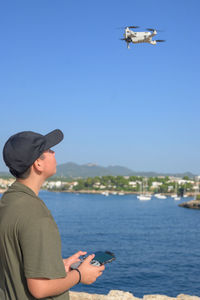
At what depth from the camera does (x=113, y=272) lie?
23.9 metres

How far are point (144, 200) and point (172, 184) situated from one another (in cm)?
3468

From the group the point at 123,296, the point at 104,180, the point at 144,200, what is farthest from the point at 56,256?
the point at 104,180

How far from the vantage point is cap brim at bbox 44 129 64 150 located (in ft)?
5.82

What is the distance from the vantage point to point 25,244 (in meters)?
1.56

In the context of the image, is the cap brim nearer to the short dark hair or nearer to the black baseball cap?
the black baseball cap

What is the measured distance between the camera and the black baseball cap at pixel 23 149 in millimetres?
1724

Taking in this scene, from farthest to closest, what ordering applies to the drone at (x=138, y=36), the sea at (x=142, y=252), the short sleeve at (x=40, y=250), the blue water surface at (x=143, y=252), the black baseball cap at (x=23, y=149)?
the blue water surface at (x=143, y=252) → the sea at (x=142, y=252) → the drone at (x=138, y=36) → the black baseball cap at (x=23, y=149) → the short sleeve at (x=40, y=250)

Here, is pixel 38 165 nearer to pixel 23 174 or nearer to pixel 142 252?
pixel 23 174

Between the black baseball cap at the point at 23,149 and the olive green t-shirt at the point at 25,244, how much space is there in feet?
0.34

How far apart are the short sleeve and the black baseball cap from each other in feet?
0.99

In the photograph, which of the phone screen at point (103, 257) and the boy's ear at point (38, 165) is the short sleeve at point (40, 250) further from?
the phone screen at point (103, 257)

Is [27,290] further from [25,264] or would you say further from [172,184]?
[172,184]

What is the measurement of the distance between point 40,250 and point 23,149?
45cm

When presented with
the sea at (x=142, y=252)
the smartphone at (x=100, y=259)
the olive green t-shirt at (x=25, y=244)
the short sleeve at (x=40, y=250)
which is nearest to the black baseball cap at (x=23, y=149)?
the olive green t-shirt at (x=25, y=244)
